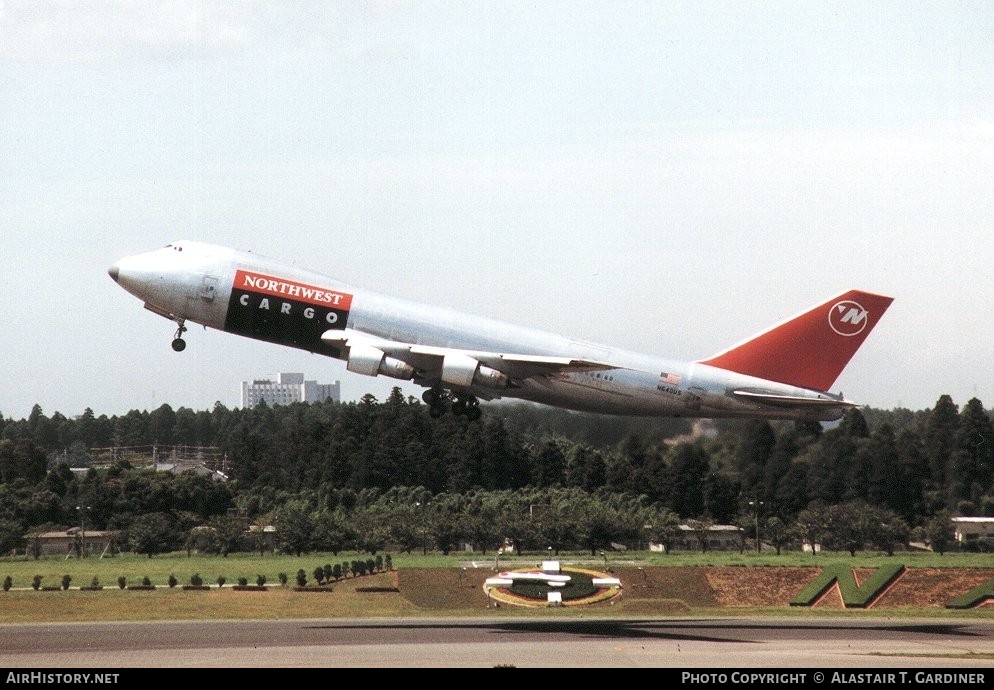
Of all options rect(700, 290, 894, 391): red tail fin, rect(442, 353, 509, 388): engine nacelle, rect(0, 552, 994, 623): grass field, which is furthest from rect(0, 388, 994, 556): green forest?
rect(442, 353, 509, 388): engine nacelle

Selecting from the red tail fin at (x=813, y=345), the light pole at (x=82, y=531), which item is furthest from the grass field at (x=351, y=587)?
the red tail fin at (x=813, y=345)

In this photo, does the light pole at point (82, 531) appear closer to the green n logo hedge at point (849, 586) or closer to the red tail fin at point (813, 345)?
the green n logo hedge at point (849, 586)

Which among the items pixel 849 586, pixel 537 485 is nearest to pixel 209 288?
pixel 849 586

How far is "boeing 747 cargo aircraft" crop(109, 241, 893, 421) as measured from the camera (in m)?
63.5

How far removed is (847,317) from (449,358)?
58.9ft

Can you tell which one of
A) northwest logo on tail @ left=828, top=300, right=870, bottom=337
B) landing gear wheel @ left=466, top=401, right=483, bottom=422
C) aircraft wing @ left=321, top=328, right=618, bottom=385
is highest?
northwest logo on tail @ left=828, top=300, right=870, bottom=337

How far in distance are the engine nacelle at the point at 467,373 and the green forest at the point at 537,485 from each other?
13.8 metres

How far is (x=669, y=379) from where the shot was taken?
66.1 m

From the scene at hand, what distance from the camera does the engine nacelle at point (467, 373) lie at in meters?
64.2

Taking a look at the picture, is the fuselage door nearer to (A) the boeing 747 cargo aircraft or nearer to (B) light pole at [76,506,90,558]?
(A) the boeing 747 cargo aircraft

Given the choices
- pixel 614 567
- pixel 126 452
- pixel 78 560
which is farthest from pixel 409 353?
pixel 126 452

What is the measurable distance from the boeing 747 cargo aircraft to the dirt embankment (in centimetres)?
1442

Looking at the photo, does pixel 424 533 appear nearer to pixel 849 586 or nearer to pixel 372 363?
pixel 849 586

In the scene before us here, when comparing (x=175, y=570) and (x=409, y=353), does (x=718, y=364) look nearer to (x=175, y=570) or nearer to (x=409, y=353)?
(x=409, y=353)
